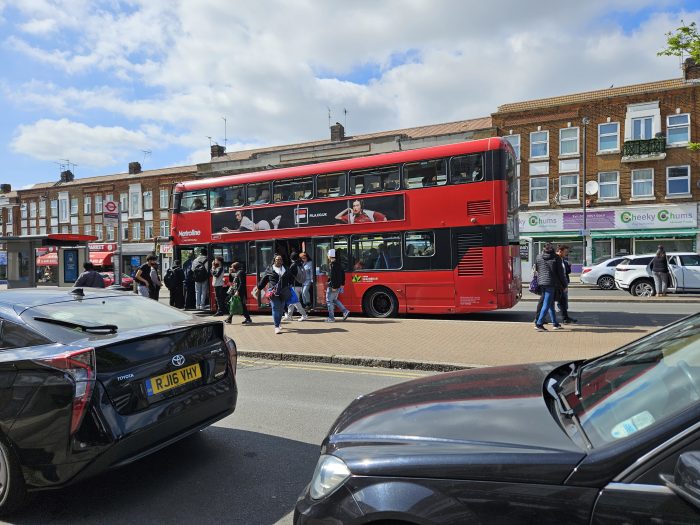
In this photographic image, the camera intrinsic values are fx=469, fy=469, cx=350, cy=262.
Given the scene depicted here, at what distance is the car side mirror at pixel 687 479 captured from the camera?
1457mm

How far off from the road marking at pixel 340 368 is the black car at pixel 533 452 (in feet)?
13.9

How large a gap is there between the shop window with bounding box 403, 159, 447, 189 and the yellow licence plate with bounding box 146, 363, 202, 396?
8.63 m

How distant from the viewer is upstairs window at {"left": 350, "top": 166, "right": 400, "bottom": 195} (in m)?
11.8

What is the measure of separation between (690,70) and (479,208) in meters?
25.8

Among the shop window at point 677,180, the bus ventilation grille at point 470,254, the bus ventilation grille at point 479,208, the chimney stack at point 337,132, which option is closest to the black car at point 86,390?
the bus ventilation grille at point 470,254

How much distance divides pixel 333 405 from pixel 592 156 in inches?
1162

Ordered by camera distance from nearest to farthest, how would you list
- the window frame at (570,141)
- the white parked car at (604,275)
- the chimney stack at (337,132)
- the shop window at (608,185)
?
the white parked car at (604,275)
the shop window at (608,185)
the window frame at (570,141)
the chimney stack at (337,132)

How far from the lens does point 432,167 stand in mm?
11328

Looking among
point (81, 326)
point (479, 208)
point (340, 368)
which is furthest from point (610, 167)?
point (81, 326)

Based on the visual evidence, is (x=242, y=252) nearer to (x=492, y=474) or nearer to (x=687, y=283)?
(x=492, y=474)

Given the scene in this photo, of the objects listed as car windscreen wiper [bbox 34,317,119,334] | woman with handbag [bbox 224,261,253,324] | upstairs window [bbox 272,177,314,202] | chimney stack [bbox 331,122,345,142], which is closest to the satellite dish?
chimney stack [bbox 331,122,345,142]

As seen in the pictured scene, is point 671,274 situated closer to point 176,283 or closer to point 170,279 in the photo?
point 176,283

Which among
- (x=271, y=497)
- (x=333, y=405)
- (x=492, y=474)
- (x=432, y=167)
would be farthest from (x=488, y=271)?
(x=492, y=474)

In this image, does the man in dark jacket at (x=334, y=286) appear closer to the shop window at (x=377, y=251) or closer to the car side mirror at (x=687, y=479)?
the shop window at (x=377, y=251)
